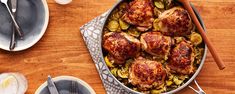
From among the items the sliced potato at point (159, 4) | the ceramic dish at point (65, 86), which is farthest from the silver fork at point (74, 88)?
the sliced potato at point (159, 4)

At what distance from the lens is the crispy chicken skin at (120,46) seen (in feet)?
5.75

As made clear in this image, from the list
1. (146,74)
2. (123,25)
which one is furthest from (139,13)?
(146,74)

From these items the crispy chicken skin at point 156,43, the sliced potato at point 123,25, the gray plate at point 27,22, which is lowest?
the crispy chicken skin at point 156,43

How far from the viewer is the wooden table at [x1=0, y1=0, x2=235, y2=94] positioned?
6.19 ft

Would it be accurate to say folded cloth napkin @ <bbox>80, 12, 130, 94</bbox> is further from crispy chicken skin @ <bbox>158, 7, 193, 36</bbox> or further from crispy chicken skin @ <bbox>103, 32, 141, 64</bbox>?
crispy chicken skin @ <bbox>158, 7, 193, 36</bbox>

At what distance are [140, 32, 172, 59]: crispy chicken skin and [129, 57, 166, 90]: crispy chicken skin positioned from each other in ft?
0.13

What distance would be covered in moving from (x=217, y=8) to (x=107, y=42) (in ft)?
1.44

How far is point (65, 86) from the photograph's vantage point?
1.87m

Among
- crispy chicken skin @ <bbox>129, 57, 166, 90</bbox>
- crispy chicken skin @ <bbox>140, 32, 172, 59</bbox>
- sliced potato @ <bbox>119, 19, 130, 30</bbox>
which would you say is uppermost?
sliced potato @ <bbox>119, 19, 130, 30</bbox>

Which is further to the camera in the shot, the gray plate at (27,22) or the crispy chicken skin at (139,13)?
the gray plate at (27,22)

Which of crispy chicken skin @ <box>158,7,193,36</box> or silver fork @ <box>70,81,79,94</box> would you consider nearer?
crispy chicken skin @ <box>158,7,193,36</box>

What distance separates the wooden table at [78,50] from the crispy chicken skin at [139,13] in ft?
0.44

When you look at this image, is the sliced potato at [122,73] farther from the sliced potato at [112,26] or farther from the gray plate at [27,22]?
the gray plate at [27,22]

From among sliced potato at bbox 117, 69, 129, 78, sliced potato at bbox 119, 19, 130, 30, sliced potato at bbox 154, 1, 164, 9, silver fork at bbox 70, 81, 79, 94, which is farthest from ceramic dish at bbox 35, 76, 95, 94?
sliced potato at bbox 154, 1, 164, 9
